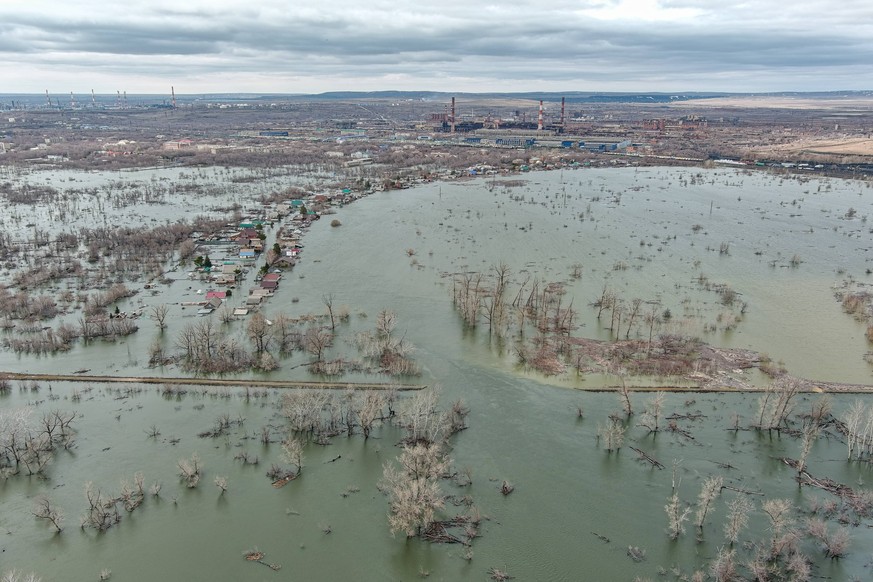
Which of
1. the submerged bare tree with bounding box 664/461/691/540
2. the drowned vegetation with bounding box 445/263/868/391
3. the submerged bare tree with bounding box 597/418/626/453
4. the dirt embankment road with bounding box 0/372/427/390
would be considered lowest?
the submerged bare tree with bounding box 664/461/691/540

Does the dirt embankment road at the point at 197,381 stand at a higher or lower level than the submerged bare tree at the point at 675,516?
higher

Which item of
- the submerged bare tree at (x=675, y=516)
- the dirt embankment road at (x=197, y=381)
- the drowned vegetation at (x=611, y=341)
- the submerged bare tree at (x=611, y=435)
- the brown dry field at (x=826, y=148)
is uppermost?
the brown dry field at (x=826, y=148)

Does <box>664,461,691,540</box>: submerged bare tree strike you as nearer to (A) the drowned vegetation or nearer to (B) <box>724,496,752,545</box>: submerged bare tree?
(B) <box>724,496,752,545</box>: submerged bare tree

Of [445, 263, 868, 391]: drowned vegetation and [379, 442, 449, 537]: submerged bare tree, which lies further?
[445, 263, 868, 391]: drowned vegetation

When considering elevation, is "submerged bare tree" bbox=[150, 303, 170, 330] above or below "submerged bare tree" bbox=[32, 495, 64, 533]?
above

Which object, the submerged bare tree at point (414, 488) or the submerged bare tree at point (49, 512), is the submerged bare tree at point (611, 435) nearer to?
the submerged bare tree at point (414, 488)

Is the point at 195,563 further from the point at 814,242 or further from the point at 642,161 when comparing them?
the point at 642,161

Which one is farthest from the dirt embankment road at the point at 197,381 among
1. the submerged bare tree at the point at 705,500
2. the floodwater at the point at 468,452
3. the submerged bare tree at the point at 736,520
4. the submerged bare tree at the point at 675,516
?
the submerged bare tree at the point at 736,520

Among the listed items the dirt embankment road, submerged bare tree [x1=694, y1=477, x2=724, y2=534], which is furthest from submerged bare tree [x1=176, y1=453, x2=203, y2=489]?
submerged bare tree [x1=694, y1=477, x2=724, y2=534]
